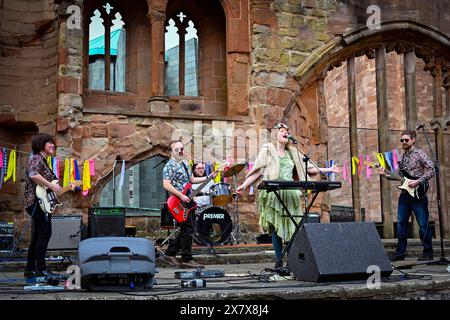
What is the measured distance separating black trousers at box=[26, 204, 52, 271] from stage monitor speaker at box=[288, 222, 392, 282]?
2715 mm

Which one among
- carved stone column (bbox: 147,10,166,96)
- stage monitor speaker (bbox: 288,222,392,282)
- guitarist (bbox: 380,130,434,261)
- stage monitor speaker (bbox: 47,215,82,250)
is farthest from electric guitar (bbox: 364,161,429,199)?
carved stone column (bbox: 147,10,166,96)

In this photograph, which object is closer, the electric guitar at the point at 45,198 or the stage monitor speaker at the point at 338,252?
the stage monitor speaker at the point at 338,252

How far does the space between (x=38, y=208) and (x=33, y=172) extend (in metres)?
0.39

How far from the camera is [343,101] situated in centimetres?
2339

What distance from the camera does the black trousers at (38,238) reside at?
6797 mm

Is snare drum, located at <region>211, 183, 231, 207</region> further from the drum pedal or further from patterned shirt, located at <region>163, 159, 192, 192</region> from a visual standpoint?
the drum pedal

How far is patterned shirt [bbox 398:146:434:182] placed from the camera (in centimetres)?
855

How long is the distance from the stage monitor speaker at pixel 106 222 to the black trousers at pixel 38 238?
3.39 metres

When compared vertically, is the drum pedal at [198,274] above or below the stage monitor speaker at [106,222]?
below

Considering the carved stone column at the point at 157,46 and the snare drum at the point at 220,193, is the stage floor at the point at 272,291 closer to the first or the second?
the snare drum at the point at 220,193

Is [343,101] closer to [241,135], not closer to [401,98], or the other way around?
[401,98]

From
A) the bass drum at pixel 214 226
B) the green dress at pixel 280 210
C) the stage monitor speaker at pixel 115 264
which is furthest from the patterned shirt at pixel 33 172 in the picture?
the bass drum at pixel 214 226

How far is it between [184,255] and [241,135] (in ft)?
17.9
